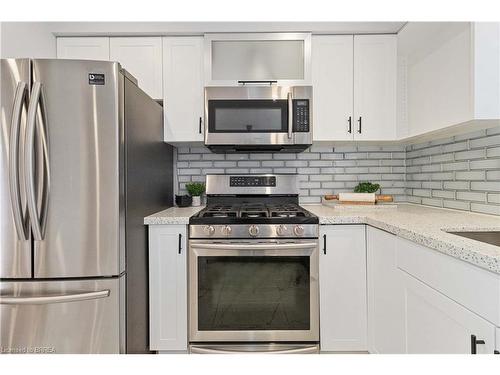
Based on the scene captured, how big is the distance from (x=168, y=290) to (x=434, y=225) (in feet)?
4.80

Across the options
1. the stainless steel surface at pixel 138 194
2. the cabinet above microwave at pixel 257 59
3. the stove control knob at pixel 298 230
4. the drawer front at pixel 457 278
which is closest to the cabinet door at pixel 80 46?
the stainless steel surface at pixel 138 194

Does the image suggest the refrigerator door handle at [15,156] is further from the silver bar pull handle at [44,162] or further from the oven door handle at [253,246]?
the oven door handle at [253,246]

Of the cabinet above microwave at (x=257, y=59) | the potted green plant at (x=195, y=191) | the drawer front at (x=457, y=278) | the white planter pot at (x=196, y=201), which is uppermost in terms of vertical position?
the cabinet above microwave at (x=257, y=59)

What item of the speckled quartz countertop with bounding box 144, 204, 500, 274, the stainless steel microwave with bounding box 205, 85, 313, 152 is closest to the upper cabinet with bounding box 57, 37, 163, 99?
the stainless steel microwave with bounding box 205, 85, 313, 152

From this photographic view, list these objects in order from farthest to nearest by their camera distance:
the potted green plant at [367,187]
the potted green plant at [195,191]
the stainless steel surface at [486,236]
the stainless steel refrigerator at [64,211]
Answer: the potted green plant at [195,191], the potted green plant at [367,187], the stainless steel refrigerator at [64,211], the stainless steel surface at [486,236]

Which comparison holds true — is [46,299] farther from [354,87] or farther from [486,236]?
[354,87]

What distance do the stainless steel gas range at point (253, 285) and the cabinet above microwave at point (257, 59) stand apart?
997 mm

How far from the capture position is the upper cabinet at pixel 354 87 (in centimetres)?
215

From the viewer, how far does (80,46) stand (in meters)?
2.13

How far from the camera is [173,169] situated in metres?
2.47

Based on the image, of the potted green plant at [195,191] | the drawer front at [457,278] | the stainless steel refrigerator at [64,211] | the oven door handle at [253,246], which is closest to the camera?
the drawer front at [457,278]

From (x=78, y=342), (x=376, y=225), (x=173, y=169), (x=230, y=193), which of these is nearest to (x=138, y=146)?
(x=173, y=169)

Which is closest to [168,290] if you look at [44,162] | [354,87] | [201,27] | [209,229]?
[209,229]

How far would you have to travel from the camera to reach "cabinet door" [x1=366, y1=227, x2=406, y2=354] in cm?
145
